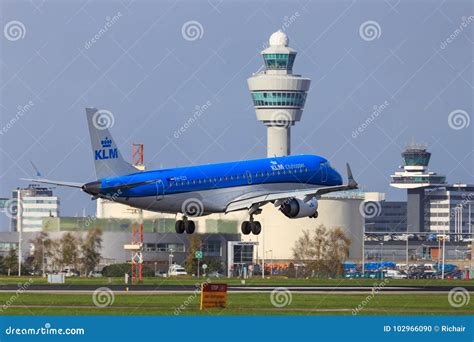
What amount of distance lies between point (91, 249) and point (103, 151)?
6793 centimetres

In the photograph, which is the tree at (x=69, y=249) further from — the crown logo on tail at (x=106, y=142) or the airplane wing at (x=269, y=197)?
the crown logo on tail at (x=106, y=142)

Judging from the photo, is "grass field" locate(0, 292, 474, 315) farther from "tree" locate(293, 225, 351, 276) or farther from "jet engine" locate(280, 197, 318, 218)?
"tree" locate(293, 225, 351, 276)

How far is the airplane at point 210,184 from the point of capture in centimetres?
9538

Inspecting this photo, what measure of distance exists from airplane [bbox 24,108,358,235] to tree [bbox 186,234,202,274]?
70.5 meters

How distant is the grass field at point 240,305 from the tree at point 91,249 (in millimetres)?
61382

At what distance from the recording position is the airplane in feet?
313

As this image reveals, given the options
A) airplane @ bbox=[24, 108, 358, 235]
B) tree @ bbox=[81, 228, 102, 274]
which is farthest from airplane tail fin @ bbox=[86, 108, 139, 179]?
tree @ bbox=[81, 228, 102, 274]

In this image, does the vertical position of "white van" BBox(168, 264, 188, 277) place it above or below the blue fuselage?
below

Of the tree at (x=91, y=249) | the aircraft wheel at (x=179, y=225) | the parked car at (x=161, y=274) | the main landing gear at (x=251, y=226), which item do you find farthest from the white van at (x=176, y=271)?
the aircraft wheel at (x=179, y=225)

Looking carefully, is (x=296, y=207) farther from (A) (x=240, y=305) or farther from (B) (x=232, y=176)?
(A) (x=240, y=305)

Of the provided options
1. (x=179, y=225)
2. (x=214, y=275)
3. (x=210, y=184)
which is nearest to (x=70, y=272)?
(x=214, y=275)

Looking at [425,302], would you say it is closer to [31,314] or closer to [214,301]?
[214,301]

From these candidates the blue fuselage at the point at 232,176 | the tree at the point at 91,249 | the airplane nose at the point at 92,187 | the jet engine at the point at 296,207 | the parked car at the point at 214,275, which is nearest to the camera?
the airplane nose at the point at 92,187

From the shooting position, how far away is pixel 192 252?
600 feet
